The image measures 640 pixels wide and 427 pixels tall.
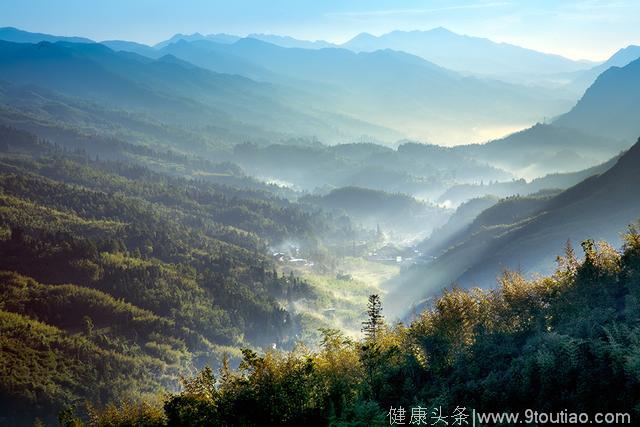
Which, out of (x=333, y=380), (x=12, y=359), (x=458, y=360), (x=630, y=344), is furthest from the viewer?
(x=12, y=359)

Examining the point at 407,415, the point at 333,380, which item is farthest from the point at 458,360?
the point at 333,380

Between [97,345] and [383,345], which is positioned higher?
[383,345]

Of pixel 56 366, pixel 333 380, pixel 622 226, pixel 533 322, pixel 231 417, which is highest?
pixel 622 226

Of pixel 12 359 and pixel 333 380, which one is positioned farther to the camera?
pixel 12 359

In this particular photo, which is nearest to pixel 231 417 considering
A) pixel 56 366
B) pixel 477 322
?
pixel 477 322

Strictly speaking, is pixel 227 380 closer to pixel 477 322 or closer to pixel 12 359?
pixel 477 322

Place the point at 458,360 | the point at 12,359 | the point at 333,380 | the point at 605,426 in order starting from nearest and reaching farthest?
the point at 605,426, the point at 458,360, the point at 333,380, the point at 12,359

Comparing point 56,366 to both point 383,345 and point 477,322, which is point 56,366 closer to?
point 383,345
